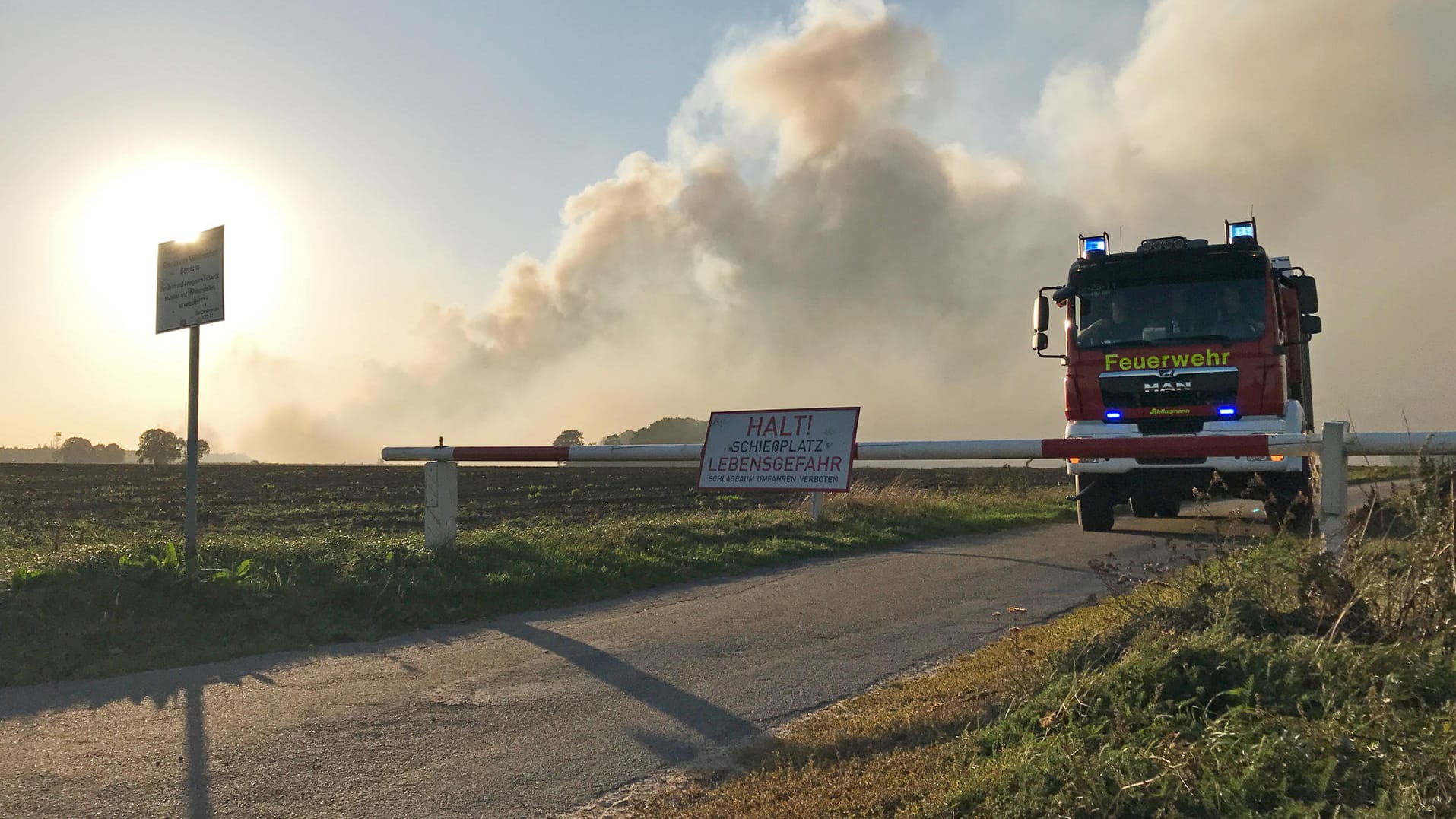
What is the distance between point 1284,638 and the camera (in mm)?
3840

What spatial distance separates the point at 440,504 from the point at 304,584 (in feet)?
5.98

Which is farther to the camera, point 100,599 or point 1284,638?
point 100,599

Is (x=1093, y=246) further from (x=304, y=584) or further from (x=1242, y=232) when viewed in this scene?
(x=304, y=584)

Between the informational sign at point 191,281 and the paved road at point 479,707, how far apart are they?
4.09 meters

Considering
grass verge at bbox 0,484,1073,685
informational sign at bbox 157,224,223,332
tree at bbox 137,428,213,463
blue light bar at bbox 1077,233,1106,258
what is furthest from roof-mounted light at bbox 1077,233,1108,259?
tree at bbox 137,428,213,463

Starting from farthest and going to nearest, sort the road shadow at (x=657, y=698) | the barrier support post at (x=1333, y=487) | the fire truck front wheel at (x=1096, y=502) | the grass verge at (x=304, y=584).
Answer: the fire truck front wheel at (x=1096, y=502)
the grass verge at (x=304, y=584)
the barrier support post at (x=1333, y=487)
the road shadow at (x=657, y=698)

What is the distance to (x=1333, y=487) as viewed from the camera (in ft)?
18.6

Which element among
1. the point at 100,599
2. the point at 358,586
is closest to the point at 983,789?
the point at 358,586

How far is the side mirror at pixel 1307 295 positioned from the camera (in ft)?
36.7

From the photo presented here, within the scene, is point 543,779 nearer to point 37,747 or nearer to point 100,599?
point 37,747

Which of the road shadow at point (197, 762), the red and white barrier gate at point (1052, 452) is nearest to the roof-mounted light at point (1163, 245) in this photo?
the red and white barrier gate at point (1052, 452)

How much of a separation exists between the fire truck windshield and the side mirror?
0.50 meters

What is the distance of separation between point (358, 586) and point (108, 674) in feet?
6.35

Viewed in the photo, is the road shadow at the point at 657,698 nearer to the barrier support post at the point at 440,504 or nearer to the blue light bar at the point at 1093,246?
the barrier support post at the point at 440,504
